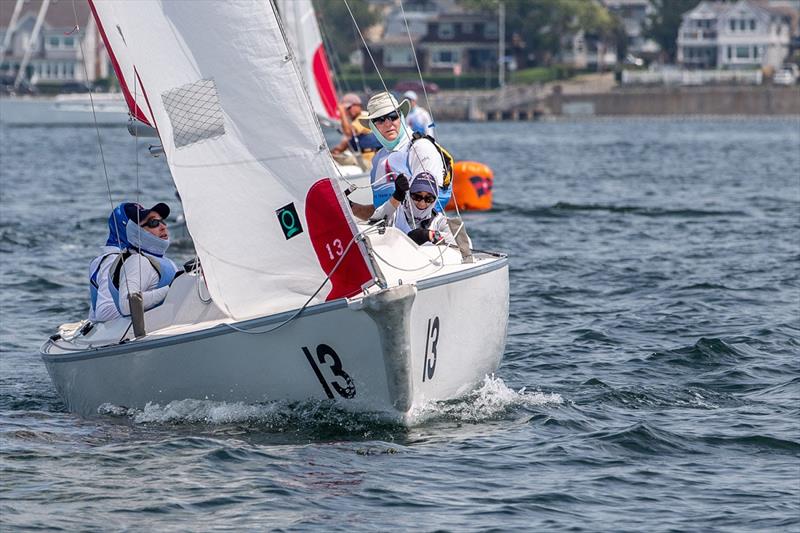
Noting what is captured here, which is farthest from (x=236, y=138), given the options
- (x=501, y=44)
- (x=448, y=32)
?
(x=448, y=32)

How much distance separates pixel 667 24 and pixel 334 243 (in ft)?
395

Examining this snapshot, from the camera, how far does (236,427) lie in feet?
32.1

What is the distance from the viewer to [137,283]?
1030 centimetres

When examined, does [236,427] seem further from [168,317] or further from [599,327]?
[599,327]

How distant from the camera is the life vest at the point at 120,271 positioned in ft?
33.6

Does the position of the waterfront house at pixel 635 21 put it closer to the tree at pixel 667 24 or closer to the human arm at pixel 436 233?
the tree at pixel 667 24

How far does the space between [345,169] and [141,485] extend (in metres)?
14.6

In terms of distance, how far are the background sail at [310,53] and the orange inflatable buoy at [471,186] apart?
16.7 feet

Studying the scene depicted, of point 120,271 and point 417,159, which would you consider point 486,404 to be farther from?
point 120,271

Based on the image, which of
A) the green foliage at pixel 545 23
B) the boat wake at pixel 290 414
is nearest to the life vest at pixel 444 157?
the boat wake at pixel 290 414

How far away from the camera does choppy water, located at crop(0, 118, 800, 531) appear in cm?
823

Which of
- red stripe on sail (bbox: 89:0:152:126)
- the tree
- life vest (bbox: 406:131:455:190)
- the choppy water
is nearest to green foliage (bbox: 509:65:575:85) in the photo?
the tree

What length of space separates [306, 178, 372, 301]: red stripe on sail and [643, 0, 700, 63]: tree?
393 feet

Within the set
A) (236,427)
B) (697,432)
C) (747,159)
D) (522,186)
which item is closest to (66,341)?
(236,427)
